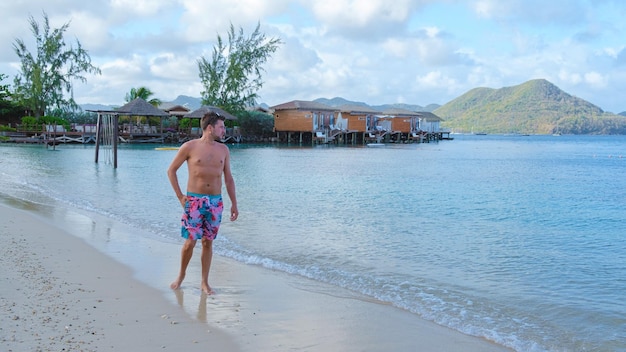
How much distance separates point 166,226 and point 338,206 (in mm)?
5816

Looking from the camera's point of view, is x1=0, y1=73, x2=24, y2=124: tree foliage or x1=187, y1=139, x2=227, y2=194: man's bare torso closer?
x1=187, y1=139, x2=227, y2=194: man's bare torso

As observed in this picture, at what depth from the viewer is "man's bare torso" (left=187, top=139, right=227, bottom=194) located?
605cm

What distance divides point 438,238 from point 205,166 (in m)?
6.70

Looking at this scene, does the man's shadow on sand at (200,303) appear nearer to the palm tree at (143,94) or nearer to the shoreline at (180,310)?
the shoreline at (180,310)

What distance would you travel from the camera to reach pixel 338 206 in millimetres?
16453

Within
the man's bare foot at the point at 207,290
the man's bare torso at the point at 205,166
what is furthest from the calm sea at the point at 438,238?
the man's bare torso at the point at 205,166

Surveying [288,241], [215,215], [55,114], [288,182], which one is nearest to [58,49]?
[55,114]

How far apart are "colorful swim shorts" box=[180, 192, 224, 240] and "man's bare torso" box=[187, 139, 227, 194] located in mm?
79

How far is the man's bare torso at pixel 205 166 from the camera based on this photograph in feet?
19.9

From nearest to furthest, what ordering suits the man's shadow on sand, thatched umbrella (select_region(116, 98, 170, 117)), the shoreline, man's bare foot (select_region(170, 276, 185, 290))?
the shoreline, the man's shadow on sand, man's bare foot (select_region(170, 276, 185, 290)), thatched umbrella (select_region(116, 98, 170, 117))

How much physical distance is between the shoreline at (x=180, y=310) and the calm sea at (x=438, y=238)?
66cm

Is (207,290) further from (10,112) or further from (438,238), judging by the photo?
(10,112)

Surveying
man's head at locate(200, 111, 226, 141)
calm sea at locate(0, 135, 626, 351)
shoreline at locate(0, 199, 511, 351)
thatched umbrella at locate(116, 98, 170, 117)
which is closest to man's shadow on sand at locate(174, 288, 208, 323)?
shoreline at locate(0, 199, 511, 351)

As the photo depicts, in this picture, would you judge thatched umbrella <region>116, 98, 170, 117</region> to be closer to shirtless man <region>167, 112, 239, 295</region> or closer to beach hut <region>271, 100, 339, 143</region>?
beach hut <region>271, 100, 339, 143</region>
